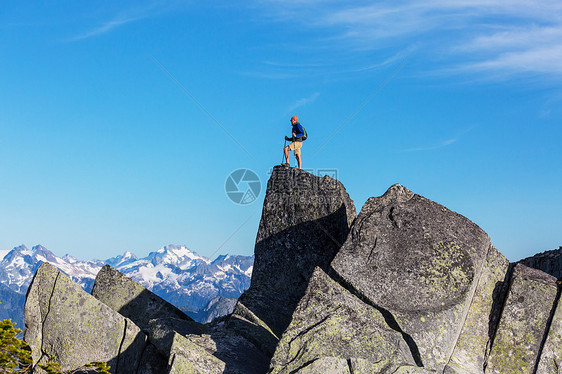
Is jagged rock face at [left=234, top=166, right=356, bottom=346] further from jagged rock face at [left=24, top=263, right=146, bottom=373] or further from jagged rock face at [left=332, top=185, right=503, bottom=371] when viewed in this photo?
jagged rock face at [left=24, top=263, right=146, bottom=373]

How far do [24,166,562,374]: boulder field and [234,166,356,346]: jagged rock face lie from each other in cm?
146

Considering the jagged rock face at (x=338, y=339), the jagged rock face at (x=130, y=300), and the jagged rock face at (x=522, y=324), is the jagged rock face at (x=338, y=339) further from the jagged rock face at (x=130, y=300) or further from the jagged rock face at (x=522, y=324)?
the jagged rock face at (x=130, y=300)

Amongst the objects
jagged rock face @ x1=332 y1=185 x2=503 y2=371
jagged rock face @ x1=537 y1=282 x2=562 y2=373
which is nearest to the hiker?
jagged rock face @ x1=332 y1=185 x2=503 y2=371

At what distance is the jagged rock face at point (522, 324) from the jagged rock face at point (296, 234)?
7835mm

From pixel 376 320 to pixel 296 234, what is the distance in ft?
28.7

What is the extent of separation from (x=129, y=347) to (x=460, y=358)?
1177cm

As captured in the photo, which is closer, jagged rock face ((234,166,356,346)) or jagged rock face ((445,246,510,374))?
jagged rock face ((445,246,510,374))

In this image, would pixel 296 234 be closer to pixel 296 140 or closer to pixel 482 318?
pixel 296 140

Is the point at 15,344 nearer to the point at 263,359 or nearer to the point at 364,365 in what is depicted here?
the point at 263,359

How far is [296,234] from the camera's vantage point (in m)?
26.3

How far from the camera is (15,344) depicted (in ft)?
65.0

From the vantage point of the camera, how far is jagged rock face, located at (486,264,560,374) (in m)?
18.7

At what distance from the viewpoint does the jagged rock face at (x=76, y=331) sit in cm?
2003

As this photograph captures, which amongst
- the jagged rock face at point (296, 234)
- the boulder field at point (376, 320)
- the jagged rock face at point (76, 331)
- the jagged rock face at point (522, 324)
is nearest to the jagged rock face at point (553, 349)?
the boulder field at point (376, 320)
